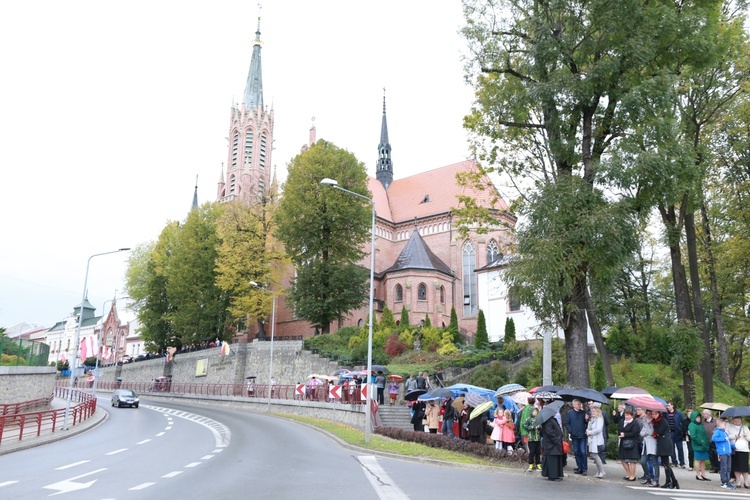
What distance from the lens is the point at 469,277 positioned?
51.9 metres

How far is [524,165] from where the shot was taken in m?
→ 19.1

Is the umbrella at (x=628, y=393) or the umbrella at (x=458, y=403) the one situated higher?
the umbrella at (x=628, y=393)

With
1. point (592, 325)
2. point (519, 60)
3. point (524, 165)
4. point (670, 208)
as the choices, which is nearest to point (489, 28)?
point (519, 60)

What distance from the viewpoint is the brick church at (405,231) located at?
160 ft

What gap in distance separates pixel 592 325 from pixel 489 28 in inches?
450

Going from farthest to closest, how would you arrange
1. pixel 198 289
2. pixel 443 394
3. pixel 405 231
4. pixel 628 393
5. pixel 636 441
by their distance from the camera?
pixel 405 231, pixel 198 289, pixel 443 394, pixel 628 393, pixel 636 441

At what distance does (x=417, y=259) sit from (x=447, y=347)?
1468 centimetres

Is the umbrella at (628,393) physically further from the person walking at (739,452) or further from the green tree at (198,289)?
the green tree at (198,289)

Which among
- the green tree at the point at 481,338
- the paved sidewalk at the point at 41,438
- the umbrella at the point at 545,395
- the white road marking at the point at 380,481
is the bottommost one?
the paved sidewalk at the point at 41,438

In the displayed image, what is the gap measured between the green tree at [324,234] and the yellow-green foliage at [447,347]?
7.18 metres

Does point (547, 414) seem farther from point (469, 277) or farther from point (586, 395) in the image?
point (469, 277)

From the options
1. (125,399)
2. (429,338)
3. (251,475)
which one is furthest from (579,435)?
(125,399)

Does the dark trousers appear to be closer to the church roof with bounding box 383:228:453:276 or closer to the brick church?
the brick church

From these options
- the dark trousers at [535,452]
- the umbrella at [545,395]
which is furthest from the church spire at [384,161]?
the dark trousers at [535,452]
